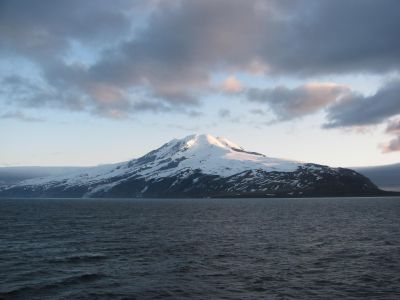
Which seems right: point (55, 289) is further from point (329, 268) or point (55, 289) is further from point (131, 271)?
point (329, 268)

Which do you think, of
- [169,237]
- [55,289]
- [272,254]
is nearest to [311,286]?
[272,254]

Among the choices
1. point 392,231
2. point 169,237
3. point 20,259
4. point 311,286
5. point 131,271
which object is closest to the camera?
point 311,286

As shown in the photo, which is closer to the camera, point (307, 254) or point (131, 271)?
point (131, 271)

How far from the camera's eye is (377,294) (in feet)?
133

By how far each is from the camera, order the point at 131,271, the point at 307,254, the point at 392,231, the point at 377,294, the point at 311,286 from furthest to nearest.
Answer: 1. the point at 392,231
2. the point at 307,254
3. the point at 131,271
4. the point at 311,286
5. the point at 377,294

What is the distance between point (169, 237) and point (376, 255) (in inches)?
1626

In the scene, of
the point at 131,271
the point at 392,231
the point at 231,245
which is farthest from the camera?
the point at 392,231

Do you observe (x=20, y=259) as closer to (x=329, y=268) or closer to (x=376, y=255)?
(x=329, y=268)

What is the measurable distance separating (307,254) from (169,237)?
3313cm

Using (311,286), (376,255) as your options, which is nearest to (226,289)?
(311,286)

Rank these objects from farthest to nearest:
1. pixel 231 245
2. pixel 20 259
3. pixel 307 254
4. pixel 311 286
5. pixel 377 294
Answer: pixel 231 245
pixel 307 254
pixel 20 259
pixel 311 286
pixel 377 294

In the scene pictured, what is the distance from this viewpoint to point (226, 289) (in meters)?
42.3

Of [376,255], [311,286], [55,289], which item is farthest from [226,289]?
[376,255]

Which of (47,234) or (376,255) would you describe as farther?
(47,234)
